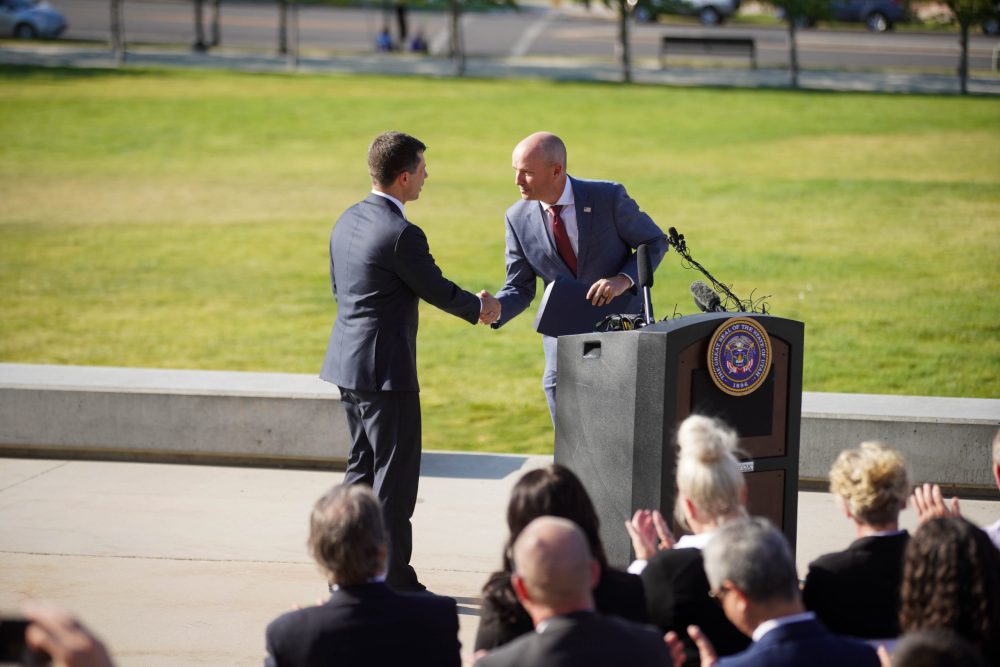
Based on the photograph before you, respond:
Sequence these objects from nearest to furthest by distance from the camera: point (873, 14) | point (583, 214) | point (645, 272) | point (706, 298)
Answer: point (706, 298) → point (645, 272) → point (583, 214) → point (873, 14)

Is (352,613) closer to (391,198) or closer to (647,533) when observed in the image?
(647,533)

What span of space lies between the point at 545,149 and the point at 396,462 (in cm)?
180

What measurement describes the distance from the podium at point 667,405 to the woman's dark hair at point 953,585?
1829 millimetres

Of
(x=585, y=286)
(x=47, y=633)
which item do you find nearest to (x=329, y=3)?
(x=585, y=286)

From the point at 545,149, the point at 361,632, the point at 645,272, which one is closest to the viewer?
the point at 361,632

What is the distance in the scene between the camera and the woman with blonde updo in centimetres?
432

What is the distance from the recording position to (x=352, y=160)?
25703 millimetres

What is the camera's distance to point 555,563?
356 cm

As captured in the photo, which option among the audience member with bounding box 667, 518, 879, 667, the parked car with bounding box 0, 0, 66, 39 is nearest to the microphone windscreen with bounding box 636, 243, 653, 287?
the audience member with bounding box 667, 518, 879, 667

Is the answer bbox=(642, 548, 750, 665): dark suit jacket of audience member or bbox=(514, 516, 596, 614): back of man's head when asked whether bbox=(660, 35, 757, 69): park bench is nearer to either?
bbox=(642, 548, 750, 665): dark suit jacket of audience member

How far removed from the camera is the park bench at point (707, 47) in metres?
40.0

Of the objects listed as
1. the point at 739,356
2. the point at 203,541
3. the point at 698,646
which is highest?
the point at 739,356

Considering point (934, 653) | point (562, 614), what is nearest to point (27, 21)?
point (562, 614)

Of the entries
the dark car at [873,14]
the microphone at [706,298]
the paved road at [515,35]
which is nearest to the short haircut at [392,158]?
the microphone at [706,298]
